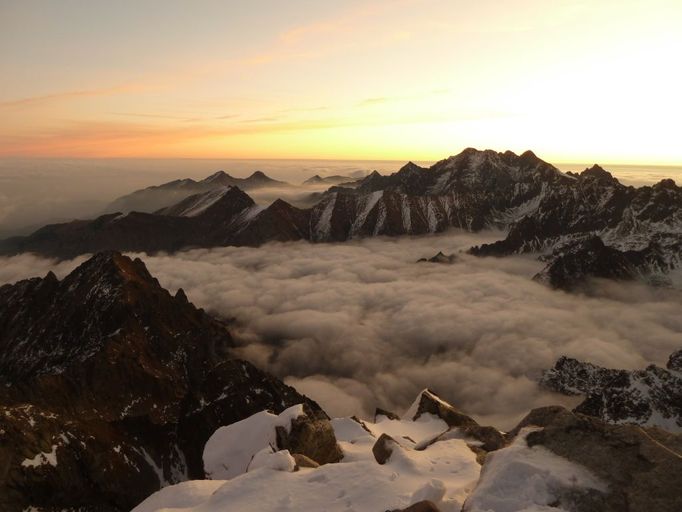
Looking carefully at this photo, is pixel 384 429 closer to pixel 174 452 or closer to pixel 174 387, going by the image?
pixel 174 452

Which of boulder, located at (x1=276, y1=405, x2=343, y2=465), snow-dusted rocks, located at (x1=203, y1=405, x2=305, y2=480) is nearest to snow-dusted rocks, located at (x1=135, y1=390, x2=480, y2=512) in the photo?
boulder, located at (x1=276, y1=405, x2=343, y2=465)

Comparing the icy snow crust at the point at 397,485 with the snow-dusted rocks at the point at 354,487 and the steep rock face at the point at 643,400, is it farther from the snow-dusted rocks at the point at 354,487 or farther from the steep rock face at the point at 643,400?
the steep rock face at the point at 643,400

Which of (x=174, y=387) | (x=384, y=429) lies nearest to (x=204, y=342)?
(x=174, y=387)

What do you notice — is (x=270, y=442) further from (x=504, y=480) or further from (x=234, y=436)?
(x=504, y=480)

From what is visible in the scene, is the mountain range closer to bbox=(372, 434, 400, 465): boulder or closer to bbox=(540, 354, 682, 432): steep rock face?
bbox=(372, 434, 400, 465): boulder

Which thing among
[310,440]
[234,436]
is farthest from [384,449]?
[234,436]

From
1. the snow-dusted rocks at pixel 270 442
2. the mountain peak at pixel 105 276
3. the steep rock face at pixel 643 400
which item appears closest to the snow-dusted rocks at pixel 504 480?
the snow-dusted rocks at pixel 270 442

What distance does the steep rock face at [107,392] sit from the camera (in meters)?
83.8

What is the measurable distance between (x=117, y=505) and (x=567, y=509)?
97999 millimetres

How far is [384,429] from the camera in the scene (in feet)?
172

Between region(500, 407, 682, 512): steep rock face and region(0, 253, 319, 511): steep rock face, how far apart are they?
86.0 m

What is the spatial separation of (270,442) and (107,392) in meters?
116

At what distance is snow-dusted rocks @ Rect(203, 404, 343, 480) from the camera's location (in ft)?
129

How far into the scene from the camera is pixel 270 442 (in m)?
40.1
